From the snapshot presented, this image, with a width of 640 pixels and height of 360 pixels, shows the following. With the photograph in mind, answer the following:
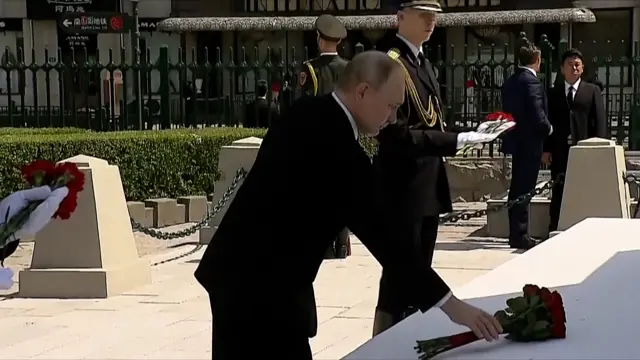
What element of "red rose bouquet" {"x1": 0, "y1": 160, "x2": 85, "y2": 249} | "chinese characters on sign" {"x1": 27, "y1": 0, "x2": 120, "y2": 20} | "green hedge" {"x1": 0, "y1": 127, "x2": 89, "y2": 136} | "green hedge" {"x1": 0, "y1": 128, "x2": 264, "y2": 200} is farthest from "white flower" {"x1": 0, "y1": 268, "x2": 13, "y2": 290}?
"chinese characters on sign" {"x1": 27, "y1": 0, "x2": 120, "y2": 20}

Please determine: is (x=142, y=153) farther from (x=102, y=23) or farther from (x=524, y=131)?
(x=524, y=131)

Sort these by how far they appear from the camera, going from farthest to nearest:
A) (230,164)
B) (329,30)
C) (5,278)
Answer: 1. (230,164)
2. (329,30)
3. (5,278)

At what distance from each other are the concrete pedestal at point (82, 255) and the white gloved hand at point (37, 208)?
170 inches

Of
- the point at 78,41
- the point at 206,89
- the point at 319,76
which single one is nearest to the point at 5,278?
the point at 319,76

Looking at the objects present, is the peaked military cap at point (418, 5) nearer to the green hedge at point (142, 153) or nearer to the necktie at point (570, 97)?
the necktie at point (570, 97)

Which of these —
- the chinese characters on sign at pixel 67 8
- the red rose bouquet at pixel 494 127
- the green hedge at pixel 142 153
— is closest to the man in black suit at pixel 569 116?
the green hedge at pixel 142 153

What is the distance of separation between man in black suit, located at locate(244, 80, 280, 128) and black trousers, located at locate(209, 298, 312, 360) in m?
10.0

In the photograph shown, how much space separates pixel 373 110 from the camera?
124 inches

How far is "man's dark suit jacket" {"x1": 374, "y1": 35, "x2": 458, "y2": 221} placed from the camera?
15.2 feet

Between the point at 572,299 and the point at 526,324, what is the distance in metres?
0.83

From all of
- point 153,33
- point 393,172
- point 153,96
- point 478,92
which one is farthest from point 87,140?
point 153,33

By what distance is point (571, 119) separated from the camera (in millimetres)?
10016

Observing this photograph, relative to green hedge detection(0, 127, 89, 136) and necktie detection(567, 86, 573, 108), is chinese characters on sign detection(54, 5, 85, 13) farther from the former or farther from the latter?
necktie detection(567, 86, 573, 108)

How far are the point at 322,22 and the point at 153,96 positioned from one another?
20.6ft
